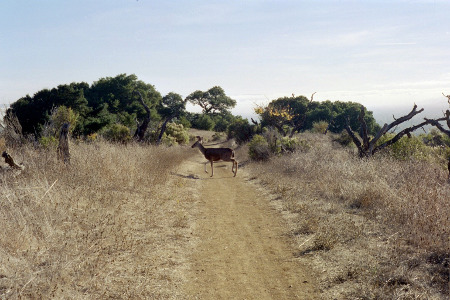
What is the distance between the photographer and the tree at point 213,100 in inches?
2778

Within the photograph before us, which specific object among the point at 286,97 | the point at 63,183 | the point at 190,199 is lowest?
the point at 190,199

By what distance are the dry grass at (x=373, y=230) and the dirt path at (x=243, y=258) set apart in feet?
1.40

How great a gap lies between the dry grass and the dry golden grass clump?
9.43 ft

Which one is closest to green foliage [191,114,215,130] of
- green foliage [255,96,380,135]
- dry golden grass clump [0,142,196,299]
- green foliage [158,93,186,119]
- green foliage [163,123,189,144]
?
green foliage [158,93,186,119]

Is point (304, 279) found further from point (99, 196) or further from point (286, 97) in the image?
point (286, 97)

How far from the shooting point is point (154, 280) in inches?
232

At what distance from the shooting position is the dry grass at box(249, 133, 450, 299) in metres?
5.44

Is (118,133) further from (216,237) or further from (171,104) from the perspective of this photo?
(171,104)

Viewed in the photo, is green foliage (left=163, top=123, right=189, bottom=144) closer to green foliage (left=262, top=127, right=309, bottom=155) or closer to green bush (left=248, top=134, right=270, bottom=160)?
green bush (left=248, top=134, right=270, bottom=160)

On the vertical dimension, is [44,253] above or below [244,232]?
above

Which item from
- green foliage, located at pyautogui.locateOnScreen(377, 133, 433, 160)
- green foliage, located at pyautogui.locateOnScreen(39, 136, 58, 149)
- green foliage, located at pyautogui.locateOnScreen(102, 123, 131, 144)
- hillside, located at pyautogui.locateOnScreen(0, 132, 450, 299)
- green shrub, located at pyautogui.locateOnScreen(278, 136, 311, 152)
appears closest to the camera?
hillside, located at pyautogui.locateOnScreen(0, 132, 450, 299)

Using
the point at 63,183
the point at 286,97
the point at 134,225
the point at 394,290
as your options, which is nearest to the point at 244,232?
the point at 134,225

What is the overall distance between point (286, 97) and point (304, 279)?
51.3 meters

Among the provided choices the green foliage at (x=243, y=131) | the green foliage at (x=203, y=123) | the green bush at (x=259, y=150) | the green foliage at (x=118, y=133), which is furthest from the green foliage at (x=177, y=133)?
the green foliage at (x=203, y=123)
